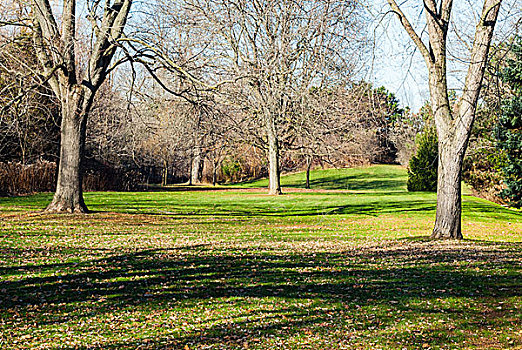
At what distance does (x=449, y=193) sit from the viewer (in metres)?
12.6

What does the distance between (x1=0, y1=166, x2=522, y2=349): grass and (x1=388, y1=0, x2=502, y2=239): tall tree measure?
0.88 meters

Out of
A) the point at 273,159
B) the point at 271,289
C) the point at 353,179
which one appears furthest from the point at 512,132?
the point at 353,179

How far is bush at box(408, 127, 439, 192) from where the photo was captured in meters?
33.9

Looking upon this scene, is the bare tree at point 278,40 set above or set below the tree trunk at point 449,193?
above

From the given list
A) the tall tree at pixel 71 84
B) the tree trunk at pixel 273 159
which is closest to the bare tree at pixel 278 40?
the tree trunk at pixel 273 159

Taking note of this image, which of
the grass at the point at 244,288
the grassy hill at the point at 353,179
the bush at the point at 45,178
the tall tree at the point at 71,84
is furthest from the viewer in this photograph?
the grassy hill at the point at 353,179

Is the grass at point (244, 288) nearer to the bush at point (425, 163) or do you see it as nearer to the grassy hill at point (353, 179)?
the bush at point (425, 163)

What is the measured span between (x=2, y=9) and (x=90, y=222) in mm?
9011

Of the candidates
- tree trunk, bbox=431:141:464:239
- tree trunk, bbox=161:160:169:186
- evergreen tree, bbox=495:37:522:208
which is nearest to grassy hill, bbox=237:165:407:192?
tree trunk, bbox=161:160:169:186

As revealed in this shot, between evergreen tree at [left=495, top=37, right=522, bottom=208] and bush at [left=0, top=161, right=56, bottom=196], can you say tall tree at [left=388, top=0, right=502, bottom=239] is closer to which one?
evergreen tree at [left=495, top=37, right=522, bottom=208]

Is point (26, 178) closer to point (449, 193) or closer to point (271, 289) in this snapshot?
point (449, 193)

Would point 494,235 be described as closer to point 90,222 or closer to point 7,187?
point 90,222

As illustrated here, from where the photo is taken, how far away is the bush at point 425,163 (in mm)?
33875

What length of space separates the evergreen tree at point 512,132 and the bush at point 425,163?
23.4 ft
